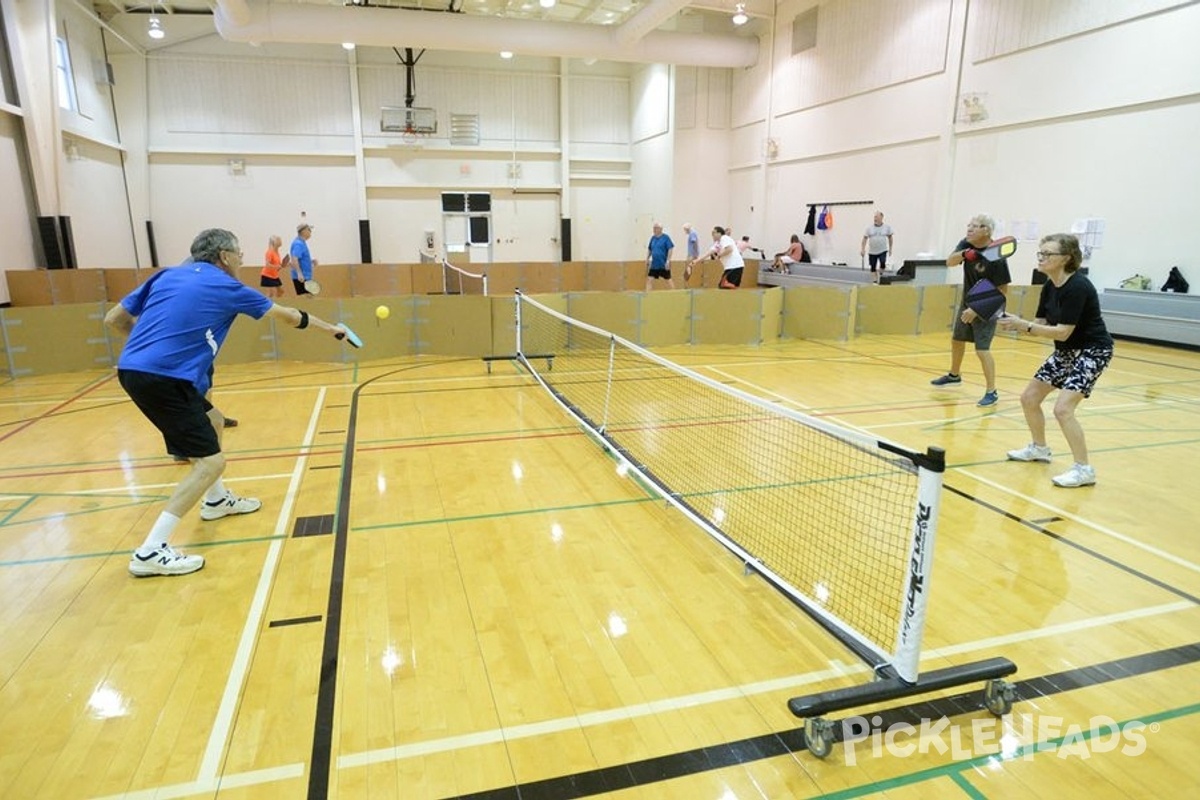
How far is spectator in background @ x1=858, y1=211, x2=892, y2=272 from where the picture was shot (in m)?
17.6

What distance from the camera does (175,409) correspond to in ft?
14.2

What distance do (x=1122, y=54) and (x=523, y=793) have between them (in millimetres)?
16332

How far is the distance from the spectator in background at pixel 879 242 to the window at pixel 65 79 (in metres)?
20.1

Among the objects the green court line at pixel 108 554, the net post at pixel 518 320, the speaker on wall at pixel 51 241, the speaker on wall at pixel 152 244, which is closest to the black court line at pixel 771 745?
the green court line at pixel 108 554

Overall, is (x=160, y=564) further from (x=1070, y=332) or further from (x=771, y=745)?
(x=1070, y=332)

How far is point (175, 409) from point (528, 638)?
8.74 ft

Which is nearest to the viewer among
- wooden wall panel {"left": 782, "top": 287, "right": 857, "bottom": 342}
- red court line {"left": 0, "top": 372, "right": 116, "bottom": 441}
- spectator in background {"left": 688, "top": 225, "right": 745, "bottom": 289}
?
red court line {"left": 0, "top": 372, "right": 116, "bottom": 441}

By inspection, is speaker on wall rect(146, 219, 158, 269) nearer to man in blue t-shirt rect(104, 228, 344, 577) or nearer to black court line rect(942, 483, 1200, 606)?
man in blue t-shirt rect(104, 228, 344, 577)

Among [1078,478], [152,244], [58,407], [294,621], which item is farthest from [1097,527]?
[152,244]

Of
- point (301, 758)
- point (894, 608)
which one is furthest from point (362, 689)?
point (894, 608)

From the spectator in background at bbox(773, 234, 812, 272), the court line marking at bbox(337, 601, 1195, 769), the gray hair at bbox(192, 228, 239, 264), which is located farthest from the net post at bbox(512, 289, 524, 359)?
the spectator in background at bbox(773, 234, 812, 272)

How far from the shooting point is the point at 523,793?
2.66 metres

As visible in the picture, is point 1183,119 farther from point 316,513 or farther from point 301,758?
point 301,758

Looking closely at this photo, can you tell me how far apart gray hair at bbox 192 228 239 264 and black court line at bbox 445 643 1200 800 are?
12.1 ft
